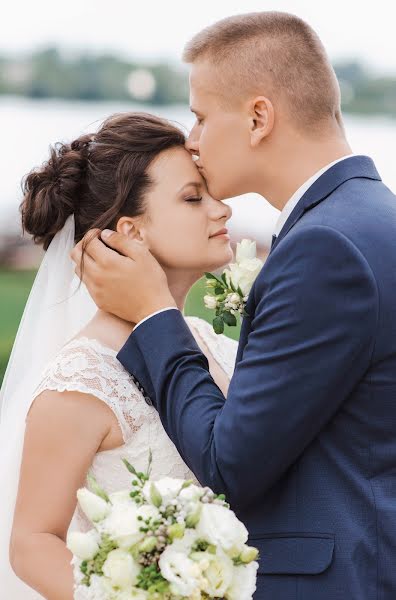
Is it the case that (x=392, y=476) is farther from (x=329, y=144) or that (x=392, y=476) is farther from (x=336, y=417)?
(x=329, y=144)

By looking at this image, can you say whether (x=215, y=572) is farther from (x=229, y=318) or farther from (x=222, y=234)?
(x=222, y=234)

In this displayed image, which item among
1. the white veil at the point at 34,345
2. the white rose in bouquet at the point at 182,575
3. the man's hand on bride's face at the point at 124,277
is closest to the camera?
the white rose in bouquet at the point at 182,575

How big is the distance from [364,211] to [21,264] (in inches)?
557

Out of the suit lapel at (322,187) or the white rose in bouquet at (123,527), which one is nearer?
the white rose in bouquet at (123,527)

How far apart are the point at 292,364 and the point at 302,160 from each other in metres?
0.69

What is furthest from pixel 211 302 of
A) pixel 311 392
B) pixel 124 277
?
pixel 311 392

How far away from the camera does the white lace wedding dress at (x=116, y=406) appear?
2.77 meters

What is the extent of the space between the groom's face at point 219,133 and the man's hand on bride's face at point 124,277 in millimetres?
328

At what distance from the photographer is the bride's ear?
306 cm

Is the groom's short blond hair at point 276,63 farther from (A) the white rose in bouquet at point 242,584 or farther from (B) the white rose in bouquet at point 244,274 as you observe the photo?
(A) the white rose in bouquet at point 242,584

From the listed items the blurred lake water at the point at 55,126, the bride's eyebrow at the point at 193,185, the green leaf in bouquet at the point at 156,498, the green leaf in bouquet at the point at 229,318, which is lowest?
the blurred lake water at the point at 55,126

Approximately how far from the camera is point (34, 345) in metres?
3.31

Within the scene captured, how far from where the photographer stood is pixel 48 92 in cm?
1561

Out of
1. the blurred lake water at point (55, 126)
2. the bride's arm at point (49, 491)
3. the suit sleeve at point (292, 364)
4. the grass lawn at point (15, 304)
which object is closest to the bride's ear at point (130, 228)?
the bride's arm at point (49, 491)
